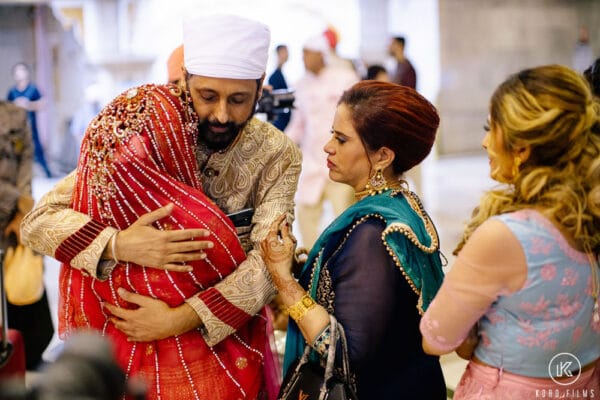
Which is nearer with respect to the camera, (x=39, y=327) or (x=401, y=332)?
(x=401, y=332)

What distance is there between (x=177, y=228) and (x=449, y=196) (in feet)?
27.1

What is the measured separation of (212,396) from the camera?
2088mm

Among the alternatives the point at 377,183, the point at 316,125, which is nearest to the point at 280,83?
the point at 316,125

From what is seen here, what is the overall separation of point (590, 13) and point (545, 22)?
1.22 metres

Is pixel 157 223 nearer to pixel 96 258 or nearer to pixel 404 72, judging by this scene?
pixel 96 258

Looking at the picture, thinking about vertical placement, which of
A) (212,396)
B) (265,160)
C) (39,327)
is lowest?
(39,327)

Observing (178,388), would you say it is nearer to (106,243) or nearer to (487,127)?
(106,243)

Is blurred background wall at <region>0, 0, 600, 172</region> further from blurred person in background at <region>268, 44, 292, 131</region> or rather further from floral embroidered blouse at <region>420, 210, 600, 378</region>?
floral embroidered blouse at <region>420, 210, 600, 378</region>

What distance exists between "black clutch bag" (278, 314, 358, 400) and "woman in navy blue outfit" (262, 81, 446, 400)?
3cm

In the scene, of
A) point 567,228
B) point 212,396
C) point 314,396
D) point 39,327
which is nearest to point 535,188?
point 567,228

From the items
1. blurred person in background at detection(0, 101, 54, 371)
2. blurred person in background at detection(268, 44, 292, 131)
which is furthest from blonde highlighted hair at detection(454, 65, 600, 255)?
blurred person in background at detection(268, 44, 292, 131)

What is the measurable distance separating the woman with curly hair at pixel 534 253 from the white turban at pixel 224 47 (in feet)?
2.37

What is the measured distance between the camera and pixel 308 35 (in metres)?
11.8

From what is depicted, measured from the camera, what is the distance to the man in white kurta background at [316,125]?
6.48m
